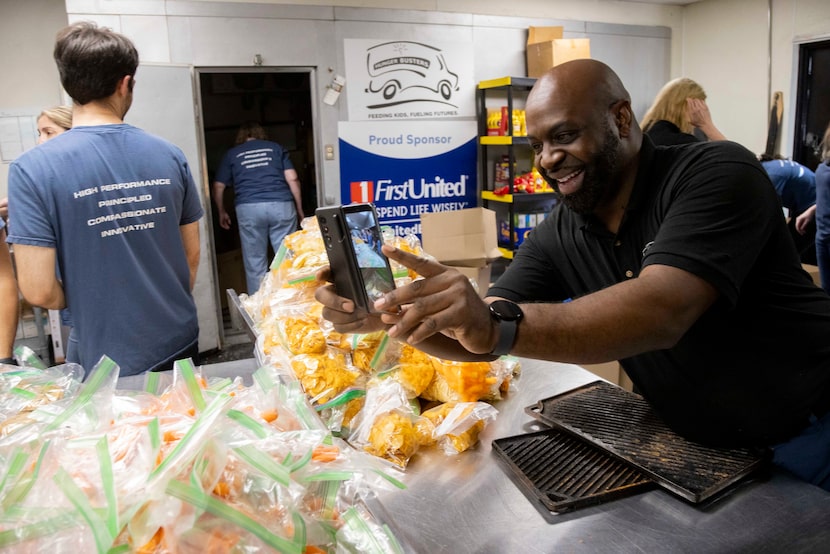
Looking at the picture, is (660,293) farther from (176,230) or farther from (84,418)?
(176,230)

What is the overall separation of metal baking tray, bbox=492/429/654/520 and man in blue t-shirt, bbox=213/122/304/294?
423 cm

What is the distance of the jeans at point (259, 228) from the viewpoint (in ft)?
17.3

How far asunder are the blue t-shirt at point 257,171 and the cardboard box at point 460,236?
2849 mm

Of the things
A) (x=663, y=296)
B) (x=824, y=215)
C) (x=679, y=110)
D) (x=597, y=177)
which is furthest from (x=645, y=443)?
(x=679, y=110)

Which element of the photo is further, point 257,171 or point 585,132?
point 257,171

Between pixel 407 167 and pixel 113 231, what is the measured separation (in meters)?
3.80

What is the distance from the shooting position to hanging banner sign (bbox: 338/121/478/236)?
521 cm

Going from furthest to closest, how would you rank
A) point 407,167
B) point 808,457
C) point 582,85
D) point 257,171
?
point 407,167
point 257,171
point 582,85
point 808,457

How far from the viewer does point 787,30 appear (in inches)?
212

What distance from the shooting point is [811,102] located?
538 cm

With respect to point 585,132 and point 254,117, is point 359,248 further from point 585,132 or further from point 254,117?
point 254,117

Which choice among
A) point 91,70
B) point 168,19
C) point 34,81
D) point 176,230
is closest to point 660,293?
point 176,230

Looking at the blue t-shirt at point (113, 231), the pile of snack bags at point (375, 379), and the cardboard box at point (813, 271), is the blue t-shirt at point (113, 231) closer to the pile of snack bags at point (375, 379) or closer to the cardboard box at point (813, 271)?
the pile of snack bags at point (375, 379)

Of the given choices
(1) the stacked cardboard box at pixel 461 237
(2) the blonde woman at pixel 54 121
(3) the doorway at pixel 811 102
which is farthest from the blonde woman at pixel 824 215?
(2) the blonde woman at pixel 54 121
